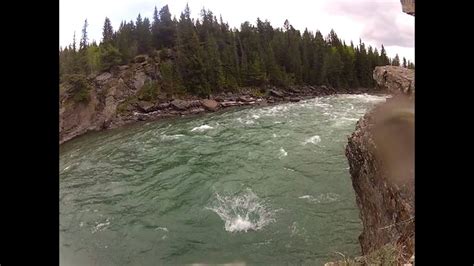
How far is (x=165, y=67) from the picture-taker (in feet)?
134

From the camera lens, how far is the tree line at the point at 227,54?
37938 millimetres

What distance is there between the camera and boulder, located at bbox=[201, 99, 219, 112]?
34.1 metres

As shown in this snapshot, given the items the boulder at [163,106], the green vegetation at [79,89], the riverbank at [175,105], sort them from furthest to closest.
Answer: the boulder at [163,106] → the riverbank at [175,105] → the green vegetation at [79,89]

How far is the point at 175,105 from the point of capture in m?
34.8

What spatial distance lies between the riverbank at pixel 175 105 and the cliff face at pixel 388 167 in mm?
20058

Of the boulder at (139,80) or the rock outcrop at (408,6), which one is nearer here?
the rock outcrop at (408,6)

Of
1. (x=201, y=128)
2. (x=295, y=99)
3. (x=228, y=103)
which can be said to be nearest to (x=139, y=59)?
(x=228, y=103)

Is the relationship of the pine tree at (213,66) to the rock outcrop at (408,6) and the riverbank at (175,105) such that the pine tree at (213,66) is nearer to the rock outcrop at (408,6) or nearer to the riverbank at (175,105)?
the riverbank at (175,105)

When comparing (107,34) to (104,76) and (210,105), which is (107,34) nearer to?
(104,76)

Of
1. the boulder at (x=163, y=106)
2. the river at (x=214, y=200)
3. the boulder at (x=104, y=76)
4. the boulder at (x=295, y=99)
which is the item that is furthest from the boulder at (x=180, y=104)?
the river at (x=214, y=200)

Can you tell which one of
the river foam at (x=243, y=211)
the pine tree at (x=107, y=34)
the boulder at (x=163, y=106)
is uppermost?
the pine tree at (x=107, y=34)
